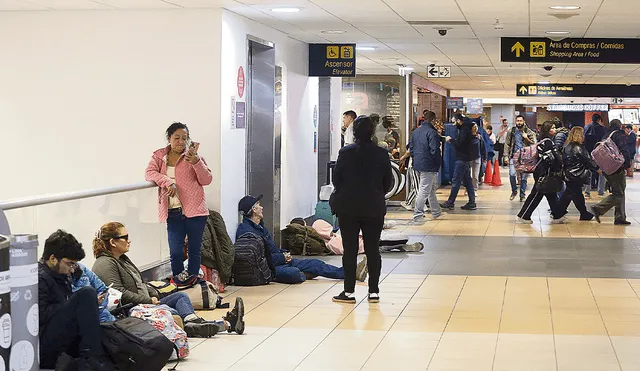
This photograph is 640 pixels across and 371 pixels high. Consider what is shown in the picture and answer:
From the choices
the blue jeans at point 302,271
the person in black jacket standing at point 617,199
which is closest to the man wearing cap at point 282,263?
the blue jeans at point 302,271

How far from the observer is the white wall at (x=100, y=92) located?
10602 millimetres

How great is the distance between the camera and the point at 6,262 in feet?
13.6

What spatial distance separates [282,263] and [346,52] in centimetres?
490

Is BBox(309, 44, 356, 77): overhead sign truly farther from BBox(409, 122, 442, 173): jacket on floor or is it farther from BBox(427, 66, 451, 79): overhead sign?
BBox(427, 66, 451, 79): overhead sign

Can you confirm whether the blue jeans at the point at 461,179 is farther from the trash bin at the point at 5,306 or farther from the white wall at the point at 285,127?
the trash bin at the point at 5,306

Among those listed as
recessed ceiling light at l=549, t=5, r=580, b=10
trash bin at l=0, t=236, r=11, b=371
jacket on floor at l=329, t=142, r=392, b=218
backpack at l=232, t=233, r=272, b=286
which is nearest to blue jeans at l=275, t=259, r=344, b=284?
backpack at l=232, t=233, r=272, b=286

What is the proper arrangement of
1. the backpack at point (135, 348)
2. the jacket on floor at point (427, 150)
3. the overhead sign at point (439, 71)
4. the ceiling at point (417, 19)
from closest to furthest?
the backpack at point (135, 348) < the ceiling at point (417, 19) < the jacket on floor at point (427, 150) < the overhead sign at point (439, 71)

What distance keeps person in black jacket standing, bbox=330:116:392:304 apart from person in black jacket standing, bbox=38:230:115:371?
3.53 meters

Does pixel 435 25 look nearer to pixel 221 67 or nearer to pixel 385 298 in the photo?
pixel 221 67

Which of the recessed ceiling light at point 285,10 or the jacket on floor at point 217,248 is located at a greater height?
the recessed ceiling light at point 285,10

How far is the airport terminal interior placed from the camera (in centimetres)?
735

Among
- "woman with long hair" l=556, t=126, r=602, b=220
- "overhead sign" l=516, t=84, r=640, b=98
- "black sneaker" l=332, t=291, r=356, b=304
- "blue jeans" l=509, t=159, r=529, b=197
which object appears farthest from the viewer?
"overhead sign" l=516, t=84, r=640, b=98

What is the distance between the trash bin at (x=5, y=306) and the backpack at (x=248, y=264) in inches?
243

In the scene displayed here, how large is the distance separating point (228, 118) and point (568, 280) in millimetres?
3907
